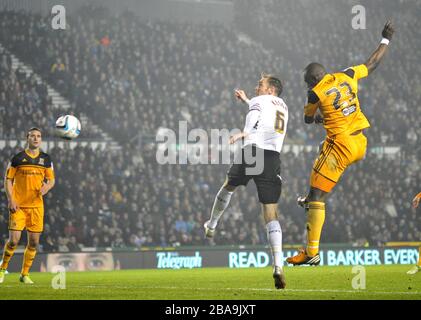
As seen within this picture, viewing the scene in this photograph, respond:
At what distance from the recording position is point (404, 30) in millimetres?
36656

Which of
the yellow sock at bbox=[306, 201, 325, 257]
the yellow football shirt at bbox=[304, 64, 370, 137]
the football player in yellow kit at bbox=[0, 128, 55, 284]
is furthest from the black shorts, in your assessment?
the football player in yellow kit at bbox=[0, 128, 55, 284]

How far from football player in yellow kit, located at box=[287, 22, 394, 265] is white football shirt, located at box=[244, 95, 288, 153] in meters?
0.56

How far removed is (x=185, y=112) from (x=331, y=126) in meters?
20.0

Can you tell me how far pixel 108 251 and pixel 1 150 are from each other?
5.79 metres

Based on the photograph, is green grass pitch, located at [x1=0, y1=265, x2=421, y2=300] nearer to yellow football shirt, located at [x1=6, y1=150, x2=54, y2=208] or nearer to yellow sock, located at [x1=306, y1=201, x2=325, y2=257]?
yellow sock, located at [x1=306, y1=201, x2=325, y2=257]

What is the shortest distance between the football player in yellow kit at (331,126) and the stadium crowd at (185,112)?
45.8ft

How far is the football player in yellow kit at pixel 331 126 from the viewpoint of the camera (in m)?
10.8

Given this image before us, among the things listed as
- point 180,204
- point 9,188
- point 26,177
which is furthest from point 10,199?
point 180,204

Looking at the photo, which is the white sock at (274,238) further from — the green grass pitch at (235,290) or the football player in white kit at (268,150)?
the green grass pitch at (235,290)

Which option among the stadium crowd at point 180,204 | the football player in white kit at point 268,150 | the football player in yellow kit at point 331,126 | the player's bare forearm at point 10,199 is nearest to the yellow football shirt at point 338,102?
the football player in yellow kit at point 331,126
